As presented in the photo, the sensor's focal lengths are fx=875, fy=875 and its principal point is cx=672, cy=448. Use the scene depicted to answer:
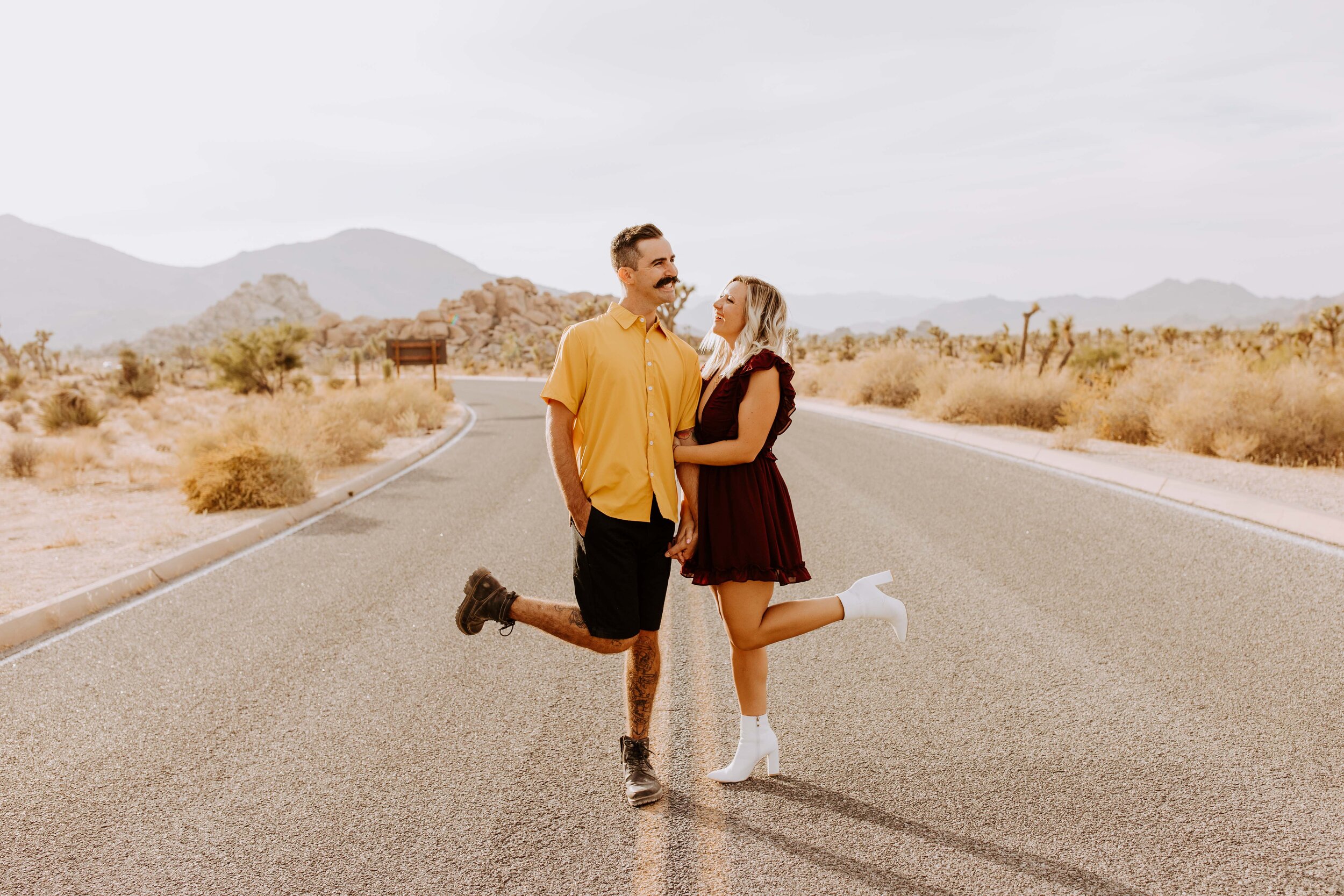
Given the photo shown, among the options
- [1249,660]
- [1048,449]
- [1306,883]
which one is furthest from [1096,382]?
[1306,883]

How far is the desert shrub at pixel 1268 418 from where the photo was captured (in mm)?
12320

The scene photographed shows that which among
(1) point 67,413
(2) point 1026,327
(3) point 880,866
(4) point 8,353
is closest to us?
(3) point 880,866

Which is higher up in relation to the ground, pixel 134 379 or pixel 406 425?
pixel 134 379

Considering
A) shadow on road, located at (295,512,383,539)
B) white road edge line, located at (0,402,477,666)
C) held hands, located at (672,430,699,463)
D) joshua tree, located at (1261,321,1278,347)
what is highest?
joshua tree, located at (1261,321,1278,347)

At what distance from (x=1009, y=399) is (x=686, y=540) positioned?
1714 centimetres

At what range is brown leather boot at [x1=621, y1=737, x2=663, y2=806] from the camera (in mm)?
3279

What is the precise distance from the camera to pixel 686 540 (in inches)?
132

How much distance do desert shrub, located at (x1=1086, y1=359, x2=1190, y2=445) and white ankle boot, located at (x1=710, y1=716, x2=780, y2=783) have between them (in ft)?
45.7

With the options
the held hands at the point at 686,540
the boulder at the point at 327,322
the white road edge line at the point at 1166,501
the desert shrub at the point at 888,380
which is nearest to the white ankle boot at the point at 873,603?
the held hands at the point at 686,540

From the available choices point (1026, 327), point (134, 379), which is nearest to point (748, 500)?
point (1026, 327)

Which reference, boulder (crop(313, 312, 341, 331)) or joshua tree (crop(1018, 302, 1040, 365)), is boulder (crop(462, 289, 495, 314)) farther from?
joshua tree (crop(1018, 302, 1040, 365))

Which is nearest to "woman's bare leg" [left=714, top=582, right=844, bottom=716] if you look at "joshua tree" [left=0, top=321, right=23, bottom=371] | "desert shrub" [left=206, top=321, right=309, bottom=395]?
"desert shrub" [left=206, top=321, right=309, bottom=395]

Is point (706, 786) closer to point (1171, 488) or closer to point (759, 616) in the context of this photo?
point (759, 616)

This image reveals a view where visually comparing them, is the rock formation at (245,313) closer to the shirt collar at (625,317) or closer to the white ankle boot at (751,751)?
the shirt collar at (625,317)
